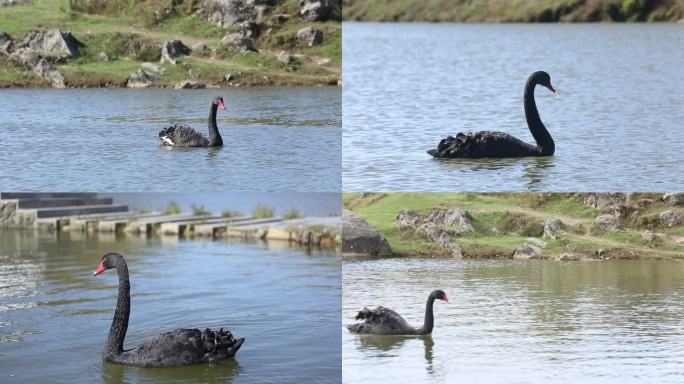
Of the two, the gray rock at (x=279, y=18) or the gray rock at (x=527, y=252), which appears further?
the gray rock at (x=279, y=18)

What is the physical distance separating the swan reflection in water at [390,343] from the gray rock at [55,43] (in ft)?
47.1

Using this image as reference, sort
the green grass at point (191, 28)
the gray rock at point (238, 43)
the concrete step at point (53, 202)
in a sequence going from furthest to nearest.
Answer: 1. the green grass at point (191, 28)
2. the gray rock at point (238, 43)
3. the concrete step at point (53, 202)

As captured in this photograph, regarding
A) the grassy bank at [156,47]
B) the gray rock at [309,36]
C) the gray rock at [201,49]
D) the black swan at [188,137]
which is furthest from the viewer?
the gray rock at [309,36]

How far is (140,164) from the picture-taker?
11.4 m

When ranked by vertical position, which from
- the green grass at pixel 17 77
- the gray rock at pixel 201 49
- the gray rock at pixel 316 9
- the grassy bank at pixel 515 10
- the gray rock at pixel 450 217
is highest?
the grassy bank at pixel 515 10

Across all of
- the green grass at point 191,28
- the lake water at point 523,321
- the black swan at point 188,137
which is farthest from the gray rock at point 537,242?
the green grass at point 191,28

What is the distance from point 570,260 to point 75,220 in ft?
24.1

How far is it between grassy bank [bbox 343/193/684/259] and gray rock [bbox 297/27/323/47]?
1217 centimetres

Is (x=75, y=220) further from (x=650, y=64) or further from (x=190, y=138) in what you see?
(x=650, y=64)

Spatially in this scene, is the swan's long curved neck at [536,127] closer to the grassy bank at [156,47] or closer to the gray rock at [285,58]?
the grassy bank at [156,47]

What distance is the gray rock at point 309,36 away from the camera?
23328 mm

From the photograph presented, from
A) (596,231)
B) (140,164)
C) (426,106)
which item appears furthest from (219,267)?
(426,106)

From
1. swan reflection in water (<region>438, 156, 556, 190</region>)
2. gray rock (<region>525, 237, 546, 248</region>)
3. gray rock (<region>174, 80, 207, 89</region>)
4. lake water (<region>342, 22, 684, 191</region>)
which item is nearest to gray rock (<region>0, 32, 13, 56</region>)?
gray rock (<region>174, 80, 207, 89</region>)

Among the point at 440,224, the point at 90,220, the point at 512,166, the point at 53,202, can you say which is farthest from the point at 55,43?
the point at 512,166
